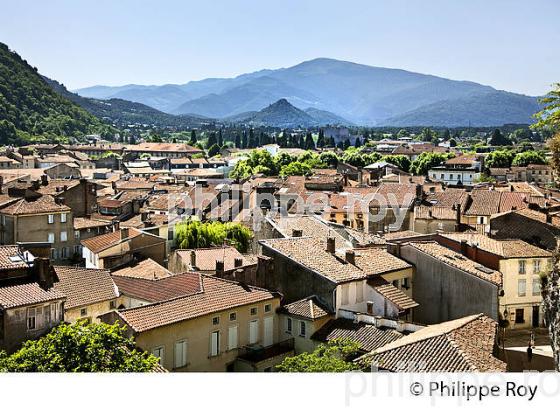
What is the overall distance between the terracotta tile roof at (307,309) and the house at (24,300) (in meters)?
3.16

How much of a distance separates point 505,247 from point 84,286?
27.1 ft

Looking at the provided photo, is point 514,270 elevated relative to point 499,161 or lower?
lower

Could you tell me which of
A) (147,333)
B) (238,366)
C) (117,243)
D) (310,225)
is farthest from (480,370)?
(117,243)

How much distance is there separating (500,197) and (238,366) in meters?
14.9

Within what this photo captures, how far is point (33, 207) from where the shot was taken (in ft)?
53.8

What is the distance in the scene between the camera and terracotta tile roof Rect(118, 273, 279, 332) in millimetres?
8008

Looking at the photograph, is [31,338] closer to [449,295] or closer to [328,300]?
[328,300]

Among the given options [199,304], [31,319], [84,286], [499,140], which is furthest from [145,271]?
[499,140]

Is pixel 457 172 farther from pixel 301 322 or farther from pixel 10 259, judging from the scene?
pixel 10 259

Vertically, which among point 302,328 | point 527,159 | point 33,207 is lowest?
point 302,328

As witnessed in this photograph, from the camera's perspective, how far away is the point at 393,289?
35.4 ft

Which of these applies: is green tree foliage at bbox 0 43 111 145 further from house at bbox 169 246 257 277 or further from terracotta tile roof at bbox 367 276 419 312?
terracotta tile roof at bbox 367 276 419 312

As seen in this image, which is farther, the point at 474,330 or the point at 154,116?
the point at 154,116

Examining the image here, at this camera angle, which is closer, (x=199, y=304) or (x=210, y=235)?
(x=199, y=304)
